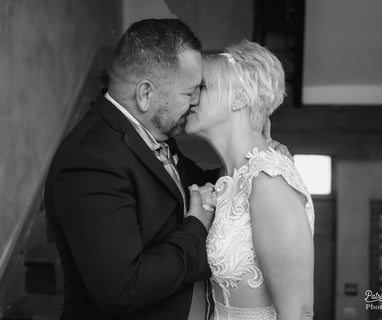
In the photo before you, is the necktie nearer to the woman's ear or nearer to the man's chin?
the man's chin

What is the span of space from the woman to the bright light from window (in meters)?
4.03

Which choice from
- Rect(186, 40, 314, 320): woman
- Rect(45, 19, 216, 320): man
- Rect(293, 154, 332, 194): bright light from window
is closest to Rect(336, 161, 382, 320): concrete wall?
Rect(293, 154, 332, 194): bright light from window

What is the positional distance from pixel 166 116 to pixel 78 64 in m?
3.25

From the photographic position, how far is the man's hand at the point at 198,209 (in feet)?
5.47

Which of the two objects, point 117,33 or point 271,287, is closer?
point 271,287

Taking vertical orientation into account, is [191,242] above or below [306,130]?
above

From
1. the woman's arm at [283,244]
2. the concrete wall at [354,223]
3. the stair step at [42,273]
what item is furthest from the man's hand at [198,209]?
the concrete wall at [354,223]

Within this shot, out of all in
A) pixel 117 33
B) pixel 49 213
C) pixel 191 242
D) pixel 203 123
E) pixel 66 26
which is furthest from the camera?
pixel 117 33

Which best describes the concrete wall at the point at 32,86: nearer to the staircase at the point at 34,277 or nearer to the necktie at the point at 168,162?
the staircase at the point at 34,277

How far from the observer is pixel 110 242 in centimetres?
141

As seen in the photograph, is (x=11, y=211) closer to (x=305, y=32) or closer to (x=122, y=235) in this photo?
(x=122, y=235)

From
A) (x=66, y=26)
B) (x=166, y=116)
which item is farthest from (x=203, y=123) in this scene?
(x=66, y=26)

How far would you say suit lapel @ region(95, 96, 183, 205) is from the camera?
1593 millimetres

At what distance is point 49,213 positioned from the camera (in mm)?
1664
